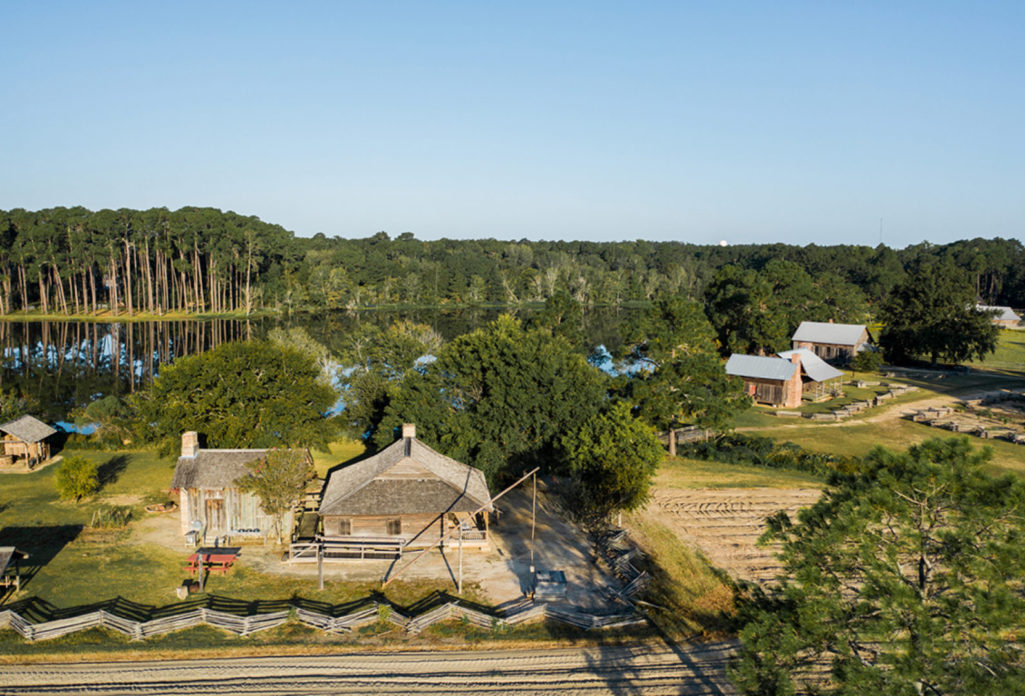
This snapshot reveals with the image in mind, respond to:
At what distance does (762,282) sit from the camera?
78375 mm

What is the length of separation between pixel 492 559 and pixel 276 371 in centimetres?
1665

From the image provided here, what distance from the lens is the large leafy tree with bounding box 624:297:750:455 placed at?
4109 cm

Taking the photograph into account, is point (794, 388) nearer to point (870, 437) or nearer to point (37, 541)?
point (870, 437)

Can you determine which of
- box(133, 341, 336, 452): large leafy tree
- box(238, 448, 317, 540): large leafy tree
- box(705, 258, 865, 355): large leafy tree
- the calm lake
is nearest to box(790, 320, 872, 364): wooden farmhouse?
box(705, 258, 865, 355): large leafy tree

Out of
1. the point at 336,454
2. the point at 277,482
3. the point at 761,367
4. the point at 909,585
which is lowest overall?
the point at 336,454

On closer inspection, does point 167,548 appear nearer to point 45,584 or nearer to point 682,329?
point 45,584

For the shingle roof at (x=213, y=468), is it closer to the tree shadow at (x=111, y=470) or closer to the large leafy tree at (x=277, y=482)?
the large leafy tree at (x=277, y=482)

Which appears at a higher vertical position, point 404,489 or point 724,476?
point 404,489

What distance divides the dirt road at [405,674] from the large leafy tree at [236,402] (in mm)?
15734

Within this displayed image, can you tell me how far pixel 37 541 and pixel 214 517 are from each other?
672cm

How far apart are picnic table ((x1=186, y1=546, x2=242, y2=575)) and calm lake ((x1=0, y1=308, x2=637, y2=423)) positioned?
2999cm

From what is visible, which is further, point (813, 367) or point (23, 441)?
point (813, 367)

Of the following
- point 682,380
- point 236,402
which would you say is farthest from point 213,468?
point 682,380

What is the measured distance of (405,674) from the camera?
18625 millimetres
